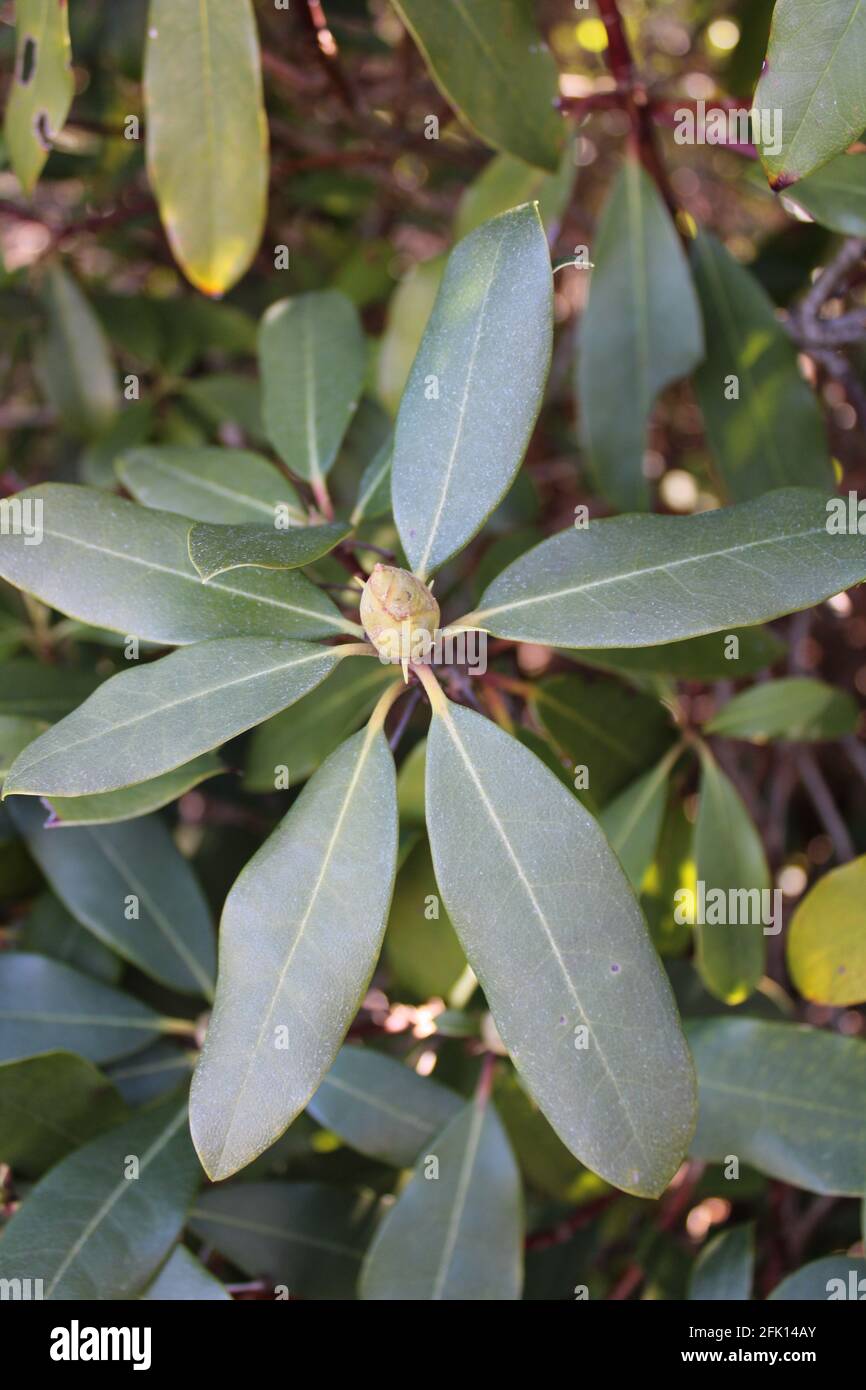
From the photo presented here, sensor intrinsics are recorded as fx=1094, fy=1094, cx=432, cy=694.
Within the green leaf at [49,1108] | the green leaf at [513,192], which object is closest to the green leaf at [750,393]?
the green leaf at [513,192]

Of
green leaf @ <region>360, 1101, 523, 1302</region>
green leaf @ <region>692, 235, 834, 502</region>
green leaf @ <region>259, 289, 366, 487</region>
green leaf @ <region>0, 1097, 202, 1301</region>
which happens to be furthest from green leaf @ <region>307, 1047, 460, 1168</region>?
green leaf @ <region>692, 235, 834, 502</region>

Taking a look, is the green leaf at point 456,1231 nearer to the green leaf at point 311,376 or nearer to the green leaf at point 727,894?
the green leaf at point 727,894

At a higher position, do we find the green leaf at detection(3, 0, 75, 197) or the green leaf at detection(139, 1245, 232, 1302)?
the green leaf at detection(3, 0, 75, 197)

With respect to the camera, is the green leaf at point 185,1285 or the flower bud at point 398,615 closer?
the flower bud at point 398,615

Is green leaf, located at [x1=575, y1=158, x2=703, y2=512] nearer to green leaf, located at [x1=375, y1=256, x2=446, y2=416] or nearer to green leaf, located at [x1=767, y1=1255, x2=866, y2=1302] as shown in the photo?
green leaf, located at [x1=375, y1=256, x2=446, y2=416]

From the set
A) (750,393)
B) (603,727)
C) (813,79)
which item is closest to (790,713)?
(603,727)

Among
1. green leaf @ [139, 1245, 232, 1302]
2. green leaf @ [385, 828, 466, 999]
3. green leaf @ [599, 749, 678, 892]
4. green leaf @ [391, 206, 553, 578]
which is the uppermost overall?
green leaf @ [391, 206, 553, 578]
